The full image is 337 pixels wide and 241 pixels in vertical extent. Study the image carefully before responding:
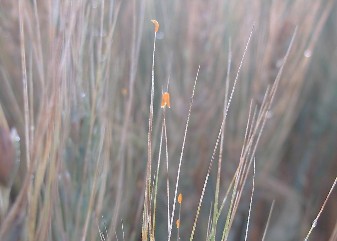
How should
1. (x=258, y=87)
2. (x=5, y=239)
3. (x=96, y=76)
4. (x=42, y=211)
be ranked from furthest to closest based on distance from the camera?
1. (x=258, y=87)
2. (x=96, y=76)
3. (x=42, y=211)
4. (x=5, y=239)

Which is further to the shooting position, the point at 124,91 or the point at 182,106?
the point at 182,106

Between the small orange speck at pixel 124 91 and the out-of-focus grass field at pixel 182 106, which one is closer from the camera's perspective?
the out-of-focus grass field at pixel 182 106


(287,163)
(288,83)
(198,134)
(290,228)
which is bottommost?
(290,228)

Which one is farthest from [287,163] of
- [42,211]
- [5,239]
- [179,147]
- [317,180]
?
[5,239]

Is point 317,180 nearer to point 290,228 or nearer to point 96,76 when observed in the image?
point 290,228

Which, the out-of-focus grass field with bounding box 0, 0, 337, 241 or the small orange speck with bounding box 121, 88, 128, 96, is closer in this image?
the out-of-focus grass field with bounding box 0, 0, 337, 241

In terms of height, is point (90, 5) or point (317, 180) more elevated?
point (90, 5)

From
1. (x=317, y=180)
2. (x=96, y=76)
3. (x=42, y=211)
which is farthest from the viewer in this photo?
(x=317, y=180)

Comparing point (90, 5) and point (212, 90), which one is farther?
point (212, 90)
